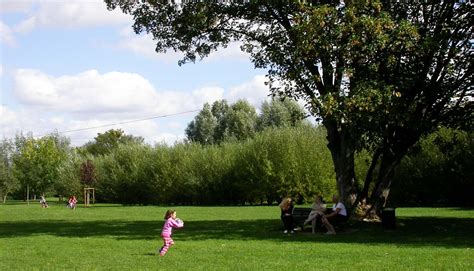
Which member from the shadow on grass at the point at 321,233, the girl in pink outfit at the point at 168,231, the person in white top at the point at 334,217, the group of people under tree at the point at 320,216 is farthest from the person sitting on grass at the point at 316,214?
the girl in pink outfit at the point at 168,231

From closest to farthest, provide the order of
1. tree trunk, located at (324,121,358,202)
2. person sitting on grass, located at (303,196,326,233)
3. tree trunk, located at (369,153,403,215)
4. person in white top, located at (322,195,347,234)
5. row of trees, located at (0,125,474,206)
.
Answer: person in white top, located at (322,195,347,234) < person sitting on grass, located at (303,196,326,233) < tree trunk, located at (324,121,358,202) < tree trunk, located at (369,153,403,215) < row of trees, located at (0,125,474,206)

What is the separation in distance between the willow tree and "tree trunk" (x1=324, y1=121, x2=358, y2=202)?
4 centimetres

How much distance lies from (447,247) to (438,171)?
30673mm

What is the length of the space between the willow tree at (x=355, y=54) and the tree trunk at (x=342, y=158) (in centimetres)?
4

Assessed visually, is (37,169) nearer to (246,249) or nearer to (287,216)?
(287,216)

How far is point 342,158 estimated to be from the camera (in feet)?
76.1

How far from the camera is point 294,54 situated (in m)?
18.8

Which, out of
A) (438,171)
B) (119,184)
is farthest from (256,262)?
(119,184)

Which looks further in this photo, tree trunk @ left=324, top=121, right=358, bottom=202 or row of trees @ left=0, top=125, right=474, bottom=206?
row of trees @ left=0, top=125, right=474, bottom=206

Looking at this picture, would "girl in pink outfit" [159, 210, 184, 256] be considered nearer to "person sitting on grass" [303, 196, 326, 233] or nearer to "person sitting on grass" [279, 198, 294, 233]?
"person sitting on grass" [279, 198, 294, 233]

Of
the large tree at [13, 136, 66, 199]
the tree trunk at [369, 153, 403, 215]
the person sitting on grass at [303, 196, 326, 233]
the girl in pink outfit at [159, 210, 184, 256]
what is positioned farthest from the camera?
the large tree at [13, 136, 66, 199]

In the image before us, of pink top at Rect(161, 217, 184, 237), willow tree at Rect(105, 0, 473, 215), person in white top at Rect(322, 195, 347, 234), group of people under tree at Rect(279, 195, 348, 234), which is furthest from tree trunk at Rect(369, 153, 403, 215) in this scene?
pink top at Rect(161, 217, 184, 237)

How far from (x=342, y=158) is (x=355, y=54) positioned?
5947mm

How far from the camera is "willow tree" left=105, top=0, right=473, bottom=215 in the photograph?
59.4 feet
